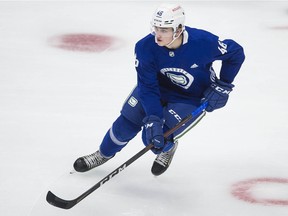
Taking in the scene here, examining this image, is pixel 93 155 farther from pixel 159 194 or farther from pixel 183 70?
pixel 183 70

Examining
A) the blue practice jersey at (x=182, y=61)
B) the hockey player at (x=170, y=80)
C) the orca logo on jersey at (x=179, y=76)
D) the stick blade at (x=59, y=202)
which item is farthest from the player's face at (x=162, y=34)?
the stick blade at (x=59, y=202)

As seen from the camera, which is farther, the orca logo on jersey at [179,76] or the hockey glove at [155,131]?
the orca logo on jersey at [179,76]

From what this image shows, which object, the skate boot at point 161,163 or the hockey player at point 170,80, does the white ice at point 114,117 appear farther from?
the hockey player at point 170,80

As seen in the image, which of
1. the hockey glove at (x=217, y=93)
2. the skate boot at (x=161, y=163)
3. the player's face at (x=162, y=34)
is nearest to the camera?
the player's face at (x=162, y=34)

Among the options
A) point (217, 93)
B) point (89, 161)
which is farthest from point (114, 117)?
point (217, 93)

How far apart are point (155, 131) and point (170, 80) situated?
0.36m

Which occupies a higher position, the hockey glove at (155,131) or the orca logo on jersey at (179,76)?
the orca logo on jersey at (179,76)

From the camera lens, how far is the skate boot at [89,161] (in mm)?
3809

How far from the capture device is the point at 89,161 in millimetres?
3828

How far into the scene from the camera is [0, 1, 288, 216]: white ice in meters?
3.57

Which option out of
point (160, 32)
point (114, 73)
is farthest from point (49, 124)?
point (160, 32)

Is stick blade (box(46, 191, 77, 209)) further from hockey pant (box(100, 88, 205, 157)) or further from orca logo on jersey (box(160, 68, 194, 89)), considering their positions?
orca logo on jersey (box(160, 68, 194, 89))

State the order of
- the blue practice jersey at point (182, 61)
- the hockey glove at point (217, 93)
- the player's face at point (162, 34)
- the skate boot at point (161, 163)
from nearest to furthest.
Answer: the player's face at point (162, 34) → the blue practice jersey at point (182, 61) → the hockey glove at point (217, 93) → the skate boot at point (161, 163)

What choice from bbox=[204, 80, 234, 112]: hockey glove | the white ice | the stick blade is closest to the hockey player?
bbox=[204, 80, 234, 112]: hockey glove
